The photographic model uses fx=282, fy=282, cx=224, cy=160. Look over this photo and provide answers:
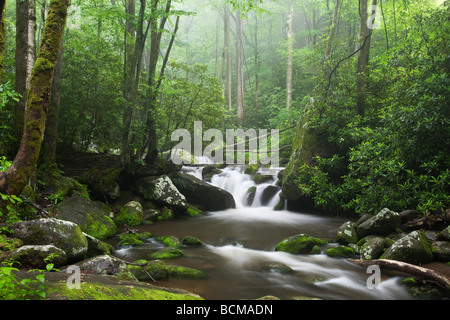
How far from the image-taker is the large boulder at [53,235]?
14.4 feet

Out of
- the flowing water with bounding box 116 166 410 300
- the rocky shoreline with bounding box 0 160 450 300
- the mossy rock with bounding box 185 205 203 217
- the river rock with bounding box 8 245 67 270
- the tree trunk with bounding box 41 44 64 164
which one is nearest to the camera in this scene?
the rocky shoreline with bounding box 0 160 450 300

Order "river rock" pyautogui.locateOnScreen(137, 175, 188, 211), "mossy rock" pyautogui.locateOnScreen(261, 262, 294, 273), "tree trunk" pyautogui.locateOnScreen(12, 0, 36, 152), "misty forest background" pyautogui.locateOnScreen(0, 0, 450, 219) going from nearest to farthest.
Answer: "mossy rock" pyautogui.locateOnScreen(261, 262, 294, 273), "tree trunk" pyautogui.locateOnScreen(12, 0, 36, 152), "misty forest background" pyautogui.locateOnScreen(0, 0, 450, 219), "river rock" pyautogui.locateOnScreen(137, 175, 188, 211)

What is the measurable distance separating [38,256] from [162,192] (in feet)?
22.8

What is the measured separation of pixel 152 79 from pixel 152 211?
519 cm

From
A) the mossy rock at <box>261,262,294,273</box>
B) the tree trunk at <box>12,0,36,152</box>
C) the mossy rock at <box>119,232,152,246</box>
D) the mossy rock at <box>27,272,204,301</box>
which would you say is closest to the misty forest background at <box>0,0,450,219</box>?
the tree trunk at <box>12,0,36,152</box>

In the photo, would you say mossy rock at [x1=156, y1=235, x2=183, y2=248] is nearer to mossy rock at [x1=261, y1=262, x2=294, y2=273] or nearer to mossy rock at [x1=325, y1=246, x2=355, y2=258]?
mossy rock at [x1=261, y1=262, x2=294, y2=273]

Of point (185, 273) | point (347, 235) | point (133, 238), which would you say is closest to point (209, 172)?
point (133, 238)

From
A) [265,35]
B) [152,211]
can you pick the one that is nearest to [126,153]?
[152,211]

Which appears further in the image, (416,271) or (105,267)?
(416,271)

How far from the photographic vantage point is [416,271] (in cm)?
472

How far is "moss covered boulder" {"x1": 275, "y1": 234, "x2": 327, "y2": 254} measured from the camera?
6832mm

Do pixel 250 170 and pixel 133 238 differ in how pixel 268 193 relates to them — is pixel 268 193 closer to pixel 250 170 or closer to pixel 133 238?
pixel 250 170

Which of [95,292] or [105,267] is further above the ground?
[95,292]

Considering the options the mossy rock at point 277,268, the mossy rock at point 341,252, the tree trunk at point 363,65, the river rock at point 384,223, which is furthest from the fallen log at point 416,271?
the tree trunk at point 363,65
